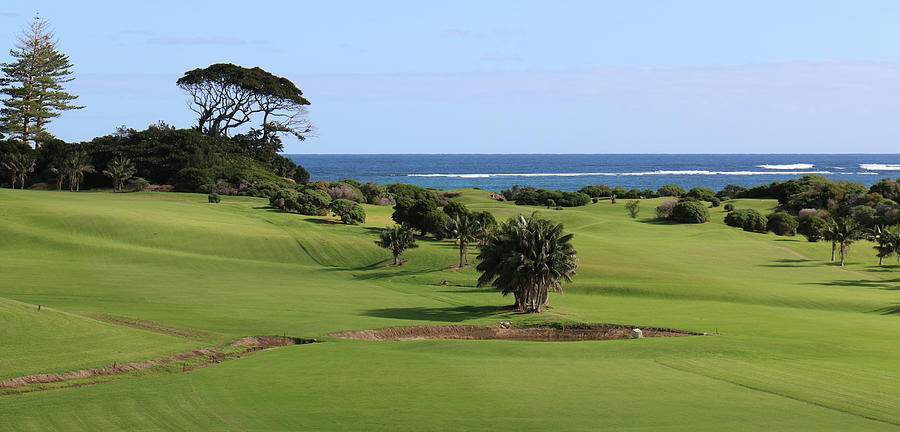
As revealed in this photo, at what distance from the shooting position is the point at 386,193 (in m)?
91.6

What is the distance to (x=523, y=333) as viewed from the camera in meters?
29.4

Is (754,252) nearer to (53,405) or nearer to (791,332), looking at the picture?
(791,332)

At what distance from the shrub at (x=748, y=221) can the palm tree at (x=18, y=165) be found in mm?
79938

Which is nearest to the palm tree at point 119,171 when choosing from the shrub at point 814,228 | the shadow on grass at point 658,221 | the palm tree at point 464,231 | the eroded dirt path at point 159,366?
the palm tree at point 464,231

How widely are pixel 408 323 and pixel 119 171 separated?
6320cm

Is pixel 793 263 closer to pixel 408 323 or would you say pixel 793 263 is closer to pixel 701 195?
pixel 408 323

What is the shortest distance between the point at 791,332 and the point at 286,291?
2349 centimetres

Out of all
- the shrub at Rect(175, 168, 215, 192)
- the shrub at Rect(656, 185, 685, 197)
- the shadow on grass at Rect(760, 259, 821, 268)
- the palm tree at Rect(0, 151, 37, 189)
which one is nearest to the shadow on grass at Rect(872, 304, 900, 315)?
the shadow on grass at Rect(760, 259, 821, 268)

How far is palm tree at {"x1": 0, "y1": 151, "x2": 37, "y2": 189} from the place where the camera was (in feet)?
256

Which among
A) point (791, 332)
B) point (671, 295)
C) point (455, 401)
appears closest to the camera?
point (455, 401)

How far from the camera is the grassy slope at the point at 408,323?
1501 cm

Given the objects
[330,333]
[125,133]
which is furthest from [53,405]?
[125,133]

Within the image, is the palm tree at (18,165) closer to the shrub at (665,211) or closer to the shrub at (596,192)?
the shrub at (665,211)

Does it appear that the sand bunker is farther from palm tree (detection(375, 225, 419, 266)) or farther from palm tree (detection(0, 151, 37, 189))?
palm tree (detection(0, 151, 37, 189))
